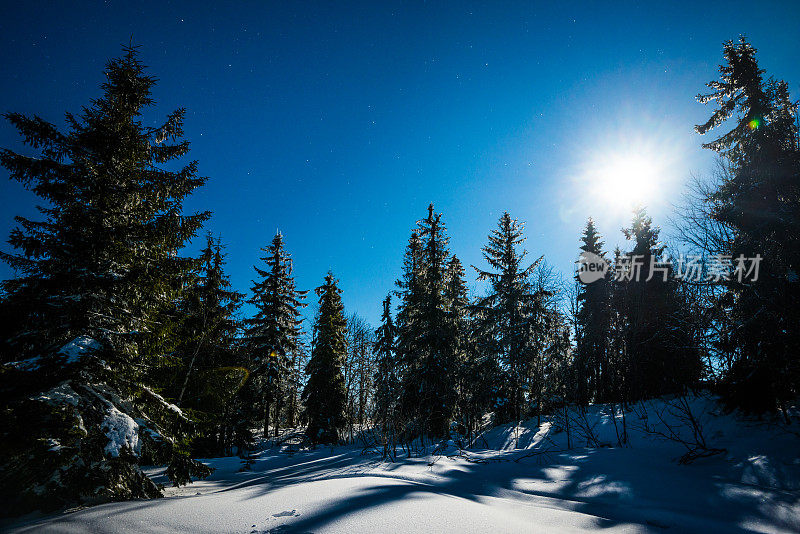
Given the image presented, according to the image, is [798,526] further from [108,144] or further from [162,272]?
[108,144]

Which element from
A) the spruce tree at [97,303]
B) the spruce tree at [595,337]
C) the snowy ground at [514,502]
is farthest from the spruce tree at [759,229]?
the spruce tree at [97,303]

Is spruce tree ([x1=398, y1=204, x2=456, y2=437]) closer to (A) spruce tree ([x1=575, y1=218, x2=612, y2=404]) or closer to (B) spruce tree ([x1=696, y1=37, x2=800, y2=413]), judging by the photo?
(A) spruce tree ([x1=575, y1=218, x2=612, y2=404])

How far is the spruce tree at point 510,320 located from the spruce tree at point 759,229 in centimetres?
856

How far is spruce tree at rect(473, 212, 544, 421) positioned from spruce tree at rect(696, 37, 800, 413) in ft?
28.1

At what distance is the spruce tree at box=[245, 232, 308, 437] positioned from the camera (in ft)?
65.2

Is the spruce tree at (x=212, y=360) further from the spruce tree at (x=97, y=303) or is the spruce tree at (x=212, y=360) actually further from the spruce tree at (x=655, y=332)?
the spruce tree at (x=655, y=332)

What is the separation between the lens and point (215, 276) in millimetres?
14734

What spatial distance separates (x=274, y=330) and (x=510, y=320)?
15119 mm

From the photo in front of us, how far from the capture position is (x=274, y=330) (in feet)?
68.8

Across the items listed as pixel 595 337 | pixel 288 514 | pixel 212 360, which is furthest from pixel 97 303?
pixel 595 337

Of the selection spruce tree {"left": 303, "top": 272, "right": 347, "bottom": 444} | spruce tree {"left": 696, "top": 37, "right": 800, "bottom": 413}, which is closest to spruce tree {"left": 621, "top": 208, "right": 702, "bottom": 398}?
spruce tree {"left": 696, "top": 37, "right": 800, "bottom": 413}

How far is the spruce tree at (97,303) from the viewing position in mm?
4195

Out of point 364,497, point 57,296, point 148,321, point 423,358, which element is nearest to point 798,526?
point 364,497

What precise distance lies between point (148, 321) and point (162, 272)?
101 cm
